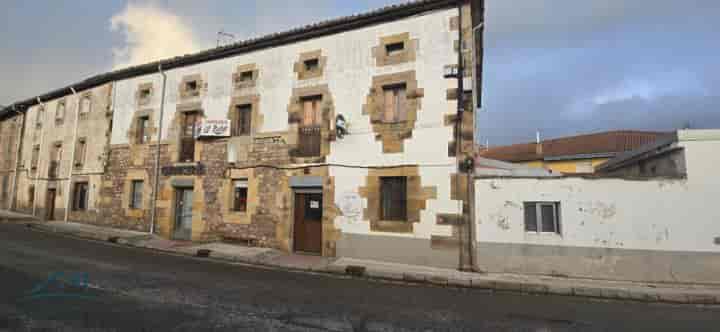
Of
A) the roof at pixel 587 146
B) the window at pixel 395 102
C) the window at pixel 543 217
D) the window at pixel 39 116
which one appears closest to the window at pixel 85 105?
the window at pixel 39 116

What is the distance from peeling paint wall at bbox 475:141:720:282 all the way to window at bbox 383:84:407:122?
122 inches

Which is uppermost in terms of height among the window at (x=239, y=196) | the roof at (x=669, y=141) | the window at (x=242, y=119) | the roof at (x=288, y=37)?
the roof at (x=288, y=37)

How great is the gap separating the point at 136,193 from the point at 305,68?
8586mm

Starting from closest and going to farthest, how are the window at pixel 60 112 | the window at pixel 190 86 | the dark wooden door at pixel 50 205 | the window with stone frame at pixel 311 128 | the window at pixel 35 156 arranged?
the window with stone frame at pixel 311 128, the window at pixel 190 86, the dark wooden door at pixel 50 205, the window at pixel 60 112, the window at pixel 35 156

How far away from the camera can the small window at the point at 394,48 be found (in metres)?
9.02

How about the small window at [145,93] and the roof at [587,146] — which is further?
the roof at [587,146]

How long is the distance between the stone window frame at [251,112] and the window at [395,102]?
412 cm

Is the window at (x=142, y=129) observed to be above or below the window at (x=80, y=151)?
above

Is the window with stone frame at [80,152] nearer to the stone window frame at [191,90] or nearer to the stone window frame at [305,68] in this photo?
the stone window frame at [191,90]

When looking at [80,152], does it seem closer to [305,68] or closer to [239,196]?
[239,196]

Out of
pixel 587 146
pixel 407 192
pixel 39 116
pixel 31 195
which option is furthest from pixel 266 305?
pixel 587 146

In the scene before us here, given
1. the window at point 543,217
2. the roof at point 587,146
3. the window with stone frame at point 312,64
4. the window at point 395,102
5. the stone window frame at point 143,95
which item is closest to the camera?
the window at point 543,217

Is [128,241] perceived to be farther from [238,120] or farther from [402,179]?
[402,179]

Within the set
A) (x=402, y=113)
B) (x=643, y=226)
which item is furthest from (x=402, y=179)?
(x=643, y=226)
